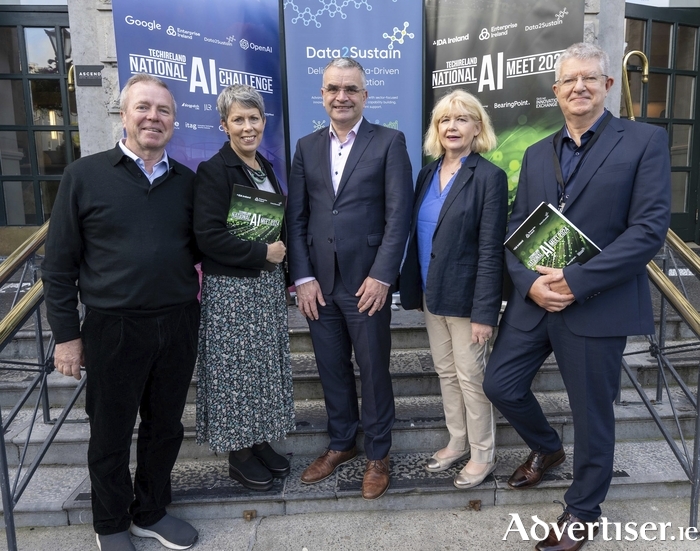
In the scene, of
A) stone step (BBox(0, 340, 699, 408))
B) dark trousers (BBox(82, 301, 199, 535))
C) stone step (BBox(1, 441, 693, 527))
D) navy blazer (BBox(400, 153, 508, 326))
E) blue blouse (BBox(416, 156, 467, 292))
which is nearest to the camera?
dark trousers (BBox(82, 301, 199, 535))

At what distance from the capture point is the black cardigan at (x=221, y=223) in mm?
2166

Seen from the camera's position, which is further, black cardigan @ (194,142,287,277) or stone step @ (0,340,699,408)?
stone step @ (0,340,699,408)

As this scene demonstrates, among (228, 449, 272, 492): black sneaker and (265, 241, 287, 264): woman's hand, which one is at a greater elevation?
(265, 241, 287, 264): woman's hand

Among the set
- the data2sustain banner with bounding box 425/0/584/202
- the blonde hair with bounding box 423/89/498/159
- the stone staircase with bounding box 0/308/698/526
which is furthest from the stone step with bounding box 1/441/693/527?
the data2sustain banner with bounding box 425/0/584/202

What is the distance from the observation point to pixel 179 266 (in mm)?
2107

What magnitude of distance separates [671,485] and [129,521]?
2.72 m

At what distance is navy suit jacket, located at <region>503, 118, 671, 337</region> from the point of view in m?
1.92

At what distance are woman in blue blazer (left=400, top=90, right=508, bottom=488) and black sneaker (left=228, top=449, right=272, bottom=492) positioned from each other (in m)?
0.98

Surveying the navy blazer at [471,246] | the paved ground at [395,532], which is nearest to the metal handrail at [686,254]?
the navy blazer at [471,246]

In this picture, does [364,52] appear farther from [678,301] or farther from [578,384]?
[578,384]

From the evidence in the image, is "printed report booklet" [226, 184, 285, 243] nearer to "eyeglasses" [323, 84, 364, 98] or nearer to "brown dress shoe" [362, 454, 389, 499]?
"eyeglasses" [323, 84, 364, 98]

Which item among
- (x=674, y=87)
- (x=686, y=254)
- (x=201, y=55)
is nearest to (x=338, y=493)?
(x=686, y=254)

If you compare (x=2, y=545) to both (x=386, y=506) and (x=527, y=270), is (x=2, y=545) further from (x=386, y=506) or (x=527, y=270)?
(x=527, y=270)

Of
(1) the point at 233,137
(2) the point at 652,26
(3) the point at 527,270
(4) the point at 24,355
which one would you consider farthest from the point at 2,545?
(2) the point at 652,26
